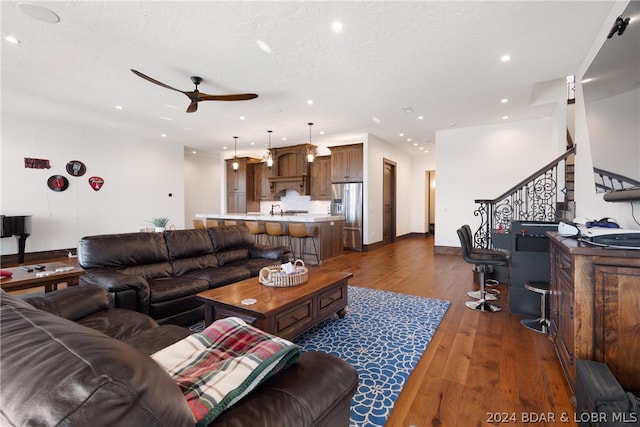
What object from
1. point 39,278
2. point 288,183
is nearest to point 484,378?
point 39,278

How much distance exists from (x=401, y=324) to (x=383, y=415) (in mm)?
1347

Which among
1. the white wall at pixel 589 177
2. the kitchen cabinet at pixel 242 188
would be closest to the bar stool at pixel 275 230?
the kitchen cabinet at pixel 242 188

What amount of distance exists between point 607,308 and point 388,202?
291 inches

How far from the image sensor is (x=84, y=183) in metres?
7.01

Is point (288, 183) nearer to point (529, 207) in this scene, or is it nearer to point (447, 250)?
point (447, 250)

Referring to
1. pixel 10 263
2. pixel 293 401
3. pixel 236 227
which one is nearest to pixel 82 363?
pixel 293 401

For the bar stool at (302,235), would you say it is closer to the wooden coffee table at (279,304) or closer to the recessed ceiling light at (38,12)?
the wooden coffee table at (279,304)

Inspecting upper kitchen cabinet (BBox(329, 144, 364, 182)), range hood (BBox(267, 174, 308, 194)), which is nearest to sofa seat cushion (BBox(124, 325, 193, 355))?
upper kitchen cabinet (BBox(329, 144, 364, 182))

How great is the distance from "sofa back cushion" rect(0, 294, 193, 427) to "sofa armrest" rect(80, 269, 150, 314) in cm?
209

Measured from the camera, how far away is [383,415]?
174cm

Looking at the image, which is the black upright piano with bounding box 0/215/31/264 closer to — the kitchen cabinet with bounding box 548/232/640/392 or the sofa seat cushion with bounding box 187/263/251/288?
the sofa seat cushion with bounding box 187/263/251/288

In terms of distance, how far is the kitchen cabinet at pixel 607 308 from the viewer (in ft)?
5.07

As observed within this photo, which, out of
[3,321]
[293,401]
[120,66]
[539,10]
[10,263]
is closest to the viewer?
[3,321]

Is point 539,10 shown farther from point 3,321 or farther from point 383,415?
point 3,321
